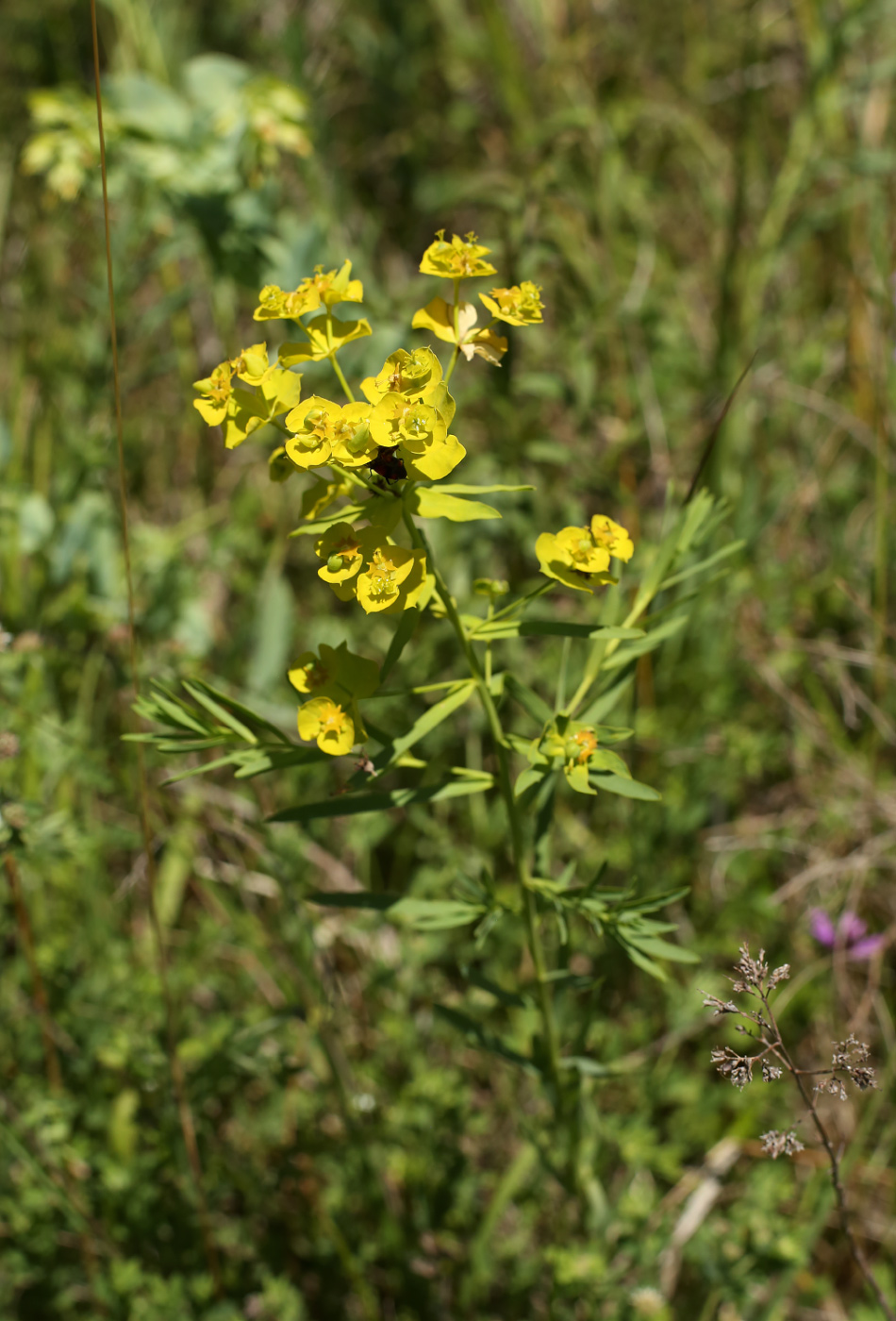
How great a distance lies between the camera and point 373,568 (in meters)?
1.09

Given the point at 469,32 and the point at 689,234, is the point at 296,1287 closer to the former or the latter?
the point at 689,234

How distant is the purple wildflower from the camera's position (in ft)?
6.93

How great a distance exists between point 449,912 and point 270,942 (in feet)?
3.21

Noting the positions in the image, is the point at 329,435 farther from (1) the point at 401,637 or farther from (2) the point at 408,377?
(1) the point at 401,637

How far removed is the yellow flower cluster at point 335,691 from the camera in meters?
1.16

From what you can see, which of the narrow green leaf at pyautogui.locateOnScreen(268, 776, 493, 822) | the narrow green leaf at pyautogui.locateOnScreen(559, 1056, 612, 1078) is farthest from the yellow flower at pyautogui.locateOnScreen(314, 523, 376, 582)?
the narrow green leaf at pyautogui.locateOnScreen(559, 1056, 612, 1078)

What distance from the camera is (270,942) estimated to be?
2.29m

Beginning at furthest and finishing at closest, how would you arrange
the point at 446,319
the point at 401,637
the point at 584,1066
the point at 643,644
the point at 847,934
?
the point at 847,934
the point at 584,1066
the point at 643,644
the point at 446,319
the point at 401,637

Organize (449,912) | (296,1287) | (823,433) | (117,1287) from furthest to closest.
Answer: (823,433) → (296,1287) → (117,1287) → (449,912)

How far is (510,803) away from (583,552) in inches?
13.4

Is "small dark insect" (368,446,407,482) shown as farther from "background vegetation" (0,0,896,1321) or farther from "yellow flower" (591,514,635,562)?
"background vegetation" (0,0,896,1321)

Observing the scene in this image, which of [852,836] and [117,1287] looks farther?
[852,836]

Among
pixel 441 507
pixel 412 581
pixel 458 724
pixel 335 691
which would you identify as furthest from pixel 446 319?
pixel 458 724

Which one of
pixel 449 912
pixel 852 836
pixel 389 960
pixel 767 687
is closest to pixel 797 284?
pixel 767 687
